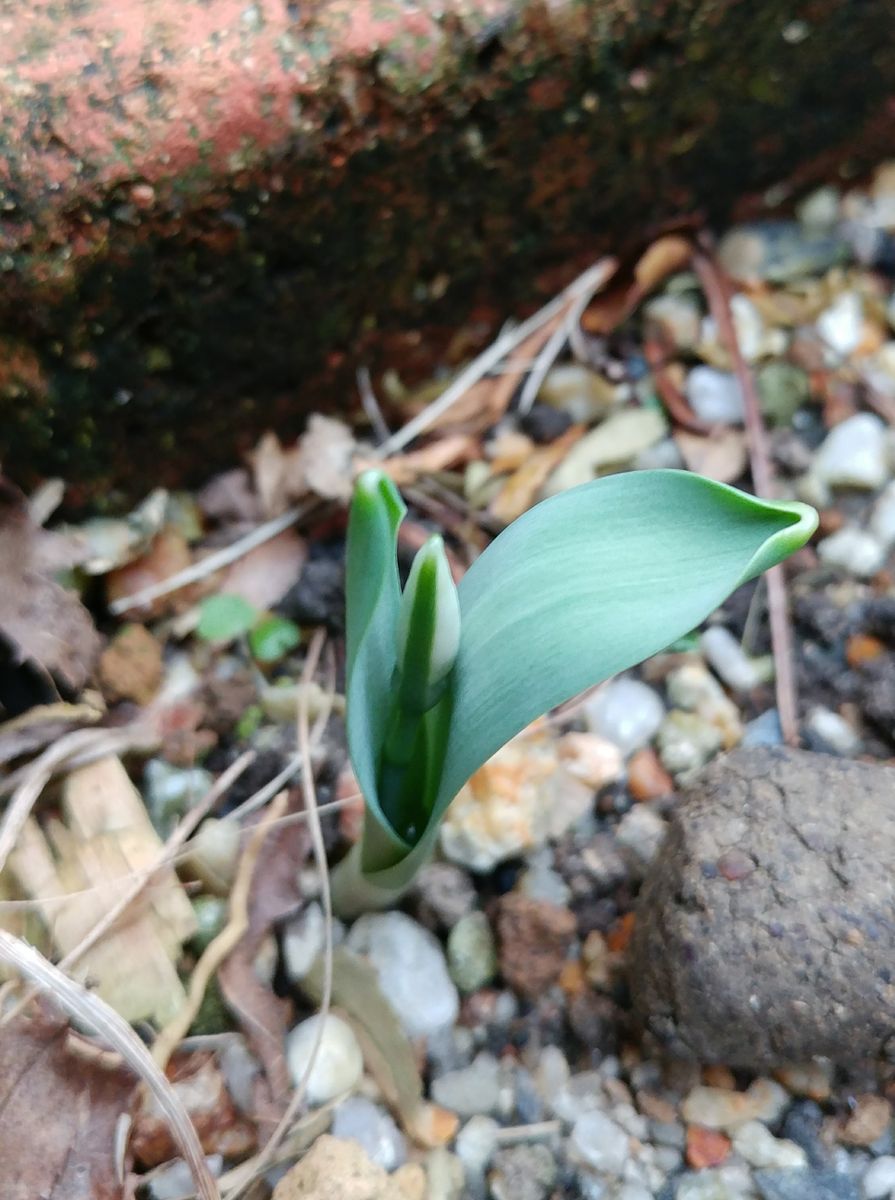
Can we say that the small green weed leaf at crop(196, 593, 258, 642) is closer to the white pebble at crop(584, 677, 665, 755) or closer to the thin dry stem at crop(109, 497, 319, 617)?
the thin dry stem at crop(109, 497, 319, 617)

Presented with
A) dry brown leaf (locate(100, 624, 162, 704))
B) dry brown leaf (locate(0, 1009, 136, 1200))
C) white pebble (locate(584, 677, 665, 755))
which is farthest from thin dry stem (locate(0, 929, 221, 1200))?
white pebble (locate(584, 677, 665, 755))

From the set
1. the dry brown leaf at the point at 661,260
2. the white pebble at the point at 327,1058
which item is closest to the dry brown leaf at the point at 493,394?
the dry brown leaf at the point at 661,260

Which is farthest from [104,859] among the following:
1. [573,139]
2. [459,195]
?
[573,139]

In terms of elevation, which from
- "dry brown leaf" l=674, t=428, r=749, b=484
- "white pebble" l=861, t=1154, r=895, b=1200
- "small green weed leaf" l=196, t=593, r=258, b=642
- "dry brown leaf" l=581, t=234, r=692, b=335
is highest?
"dry brown leaf" l=581, t=234, r=692, b=335

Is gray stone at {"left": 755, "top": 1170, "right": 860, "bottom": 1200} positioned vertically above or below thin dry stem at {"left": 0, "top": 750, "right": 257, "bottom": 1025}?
below

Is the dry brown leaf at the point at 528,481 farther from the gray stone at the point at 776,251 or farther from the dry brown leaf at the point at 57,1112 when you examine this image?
the dry brown leaf at the point at 57,1112

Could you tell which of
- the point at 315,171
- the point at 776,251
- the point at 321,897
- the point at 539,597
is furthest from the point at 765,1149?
the point at 776,251
